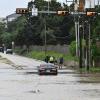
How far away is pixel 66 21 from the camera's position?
440 feet

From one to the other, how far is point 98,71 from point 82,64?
39.5 feet

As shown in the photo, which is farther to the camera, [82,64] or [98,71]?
[82,64]

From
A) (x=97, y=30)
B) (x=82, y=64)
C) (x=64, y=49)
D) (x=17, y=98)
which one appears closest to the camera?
(x=17, y=98)

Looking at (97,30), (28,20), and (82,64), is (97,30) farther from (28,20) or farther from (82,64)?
(28,20)

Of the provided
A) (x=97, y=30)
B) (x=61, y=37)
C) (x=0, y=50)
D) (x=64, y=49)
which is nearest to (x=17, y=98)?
(x=97, y=30)

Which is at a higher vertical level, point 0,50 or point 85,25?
point 85,25

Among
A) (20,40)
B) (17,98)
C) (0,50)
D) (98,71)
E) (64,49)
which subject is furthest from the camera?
(0,50)

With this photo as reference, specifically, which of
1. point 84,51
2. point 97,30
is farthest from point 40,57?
point 84,51

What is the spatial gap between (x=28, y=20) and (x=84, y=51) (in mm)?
76600

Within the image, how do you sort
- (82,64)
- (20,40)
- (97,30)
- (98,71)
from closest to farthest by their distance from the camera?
(98,71)
(82,64)
(97,30)
(20,40)

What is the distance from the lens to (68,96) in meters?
27.5

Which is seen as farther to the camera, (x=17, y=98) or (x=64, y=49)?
(x=64, y=49)

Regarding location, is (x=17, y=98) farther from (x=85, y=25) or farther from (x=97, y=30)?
(x=97, y=30)

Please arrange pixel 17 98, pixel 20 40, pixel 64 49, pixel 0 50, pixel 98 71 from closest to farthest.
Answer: pixel 17 98 < pixel 98 71 < pixel 64 49 < pixel 20 40 < pixel 0 50
